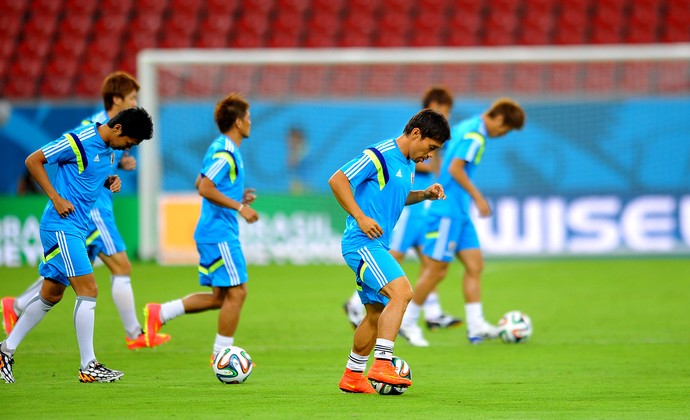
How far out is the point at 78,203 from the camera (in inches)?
289

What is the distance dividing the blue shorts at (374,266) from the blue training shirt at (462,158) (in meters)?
3.06

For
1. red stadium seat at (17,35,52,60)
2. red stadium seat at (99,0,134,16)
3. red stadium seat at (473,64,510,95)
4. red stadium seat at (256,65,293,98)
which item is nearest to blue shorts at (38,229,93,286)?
red stadium seat at (256,65,293,98)

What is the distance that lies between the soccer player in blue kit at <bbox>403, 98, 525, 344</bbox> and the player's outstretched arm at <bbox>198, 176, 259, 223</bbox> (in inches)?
91.2

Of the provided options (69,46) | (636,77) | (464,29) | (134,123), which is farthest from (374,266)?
(69,46)

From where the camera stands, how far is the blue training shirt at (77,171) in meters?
7.18

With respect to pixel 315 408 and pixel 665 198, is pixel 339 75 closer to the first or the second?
pixel 665 198

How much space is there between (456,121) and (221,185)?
11.3 meters

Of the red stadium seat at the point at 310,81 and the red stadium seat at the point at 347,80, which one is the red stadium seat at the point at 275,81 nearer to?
the red stadium seat at the point at 310,81

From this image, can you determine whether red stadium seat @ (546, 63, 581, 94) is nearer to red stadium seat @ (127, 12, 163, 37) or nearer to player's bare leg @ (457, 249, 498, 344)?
red stadium seat @ (127, 12, 163, 37)

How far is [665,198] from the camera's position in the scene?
58.1ft

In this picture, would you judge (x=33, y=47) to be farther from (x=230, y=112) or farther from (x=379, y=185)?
(x=379, y=185)

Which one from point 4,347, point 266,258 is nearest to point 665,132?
point 266,258

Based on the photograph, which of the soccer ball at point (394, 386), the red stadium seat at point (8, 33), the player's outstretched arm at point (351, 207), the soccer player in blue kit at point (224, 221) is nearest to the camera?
the player's outstretched arm at point (351, 207)

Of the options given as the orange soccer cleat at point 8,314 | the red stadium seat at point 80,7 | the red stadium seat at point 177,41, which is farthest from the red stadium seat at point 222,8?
the orange soccer cleat at point 8,314
